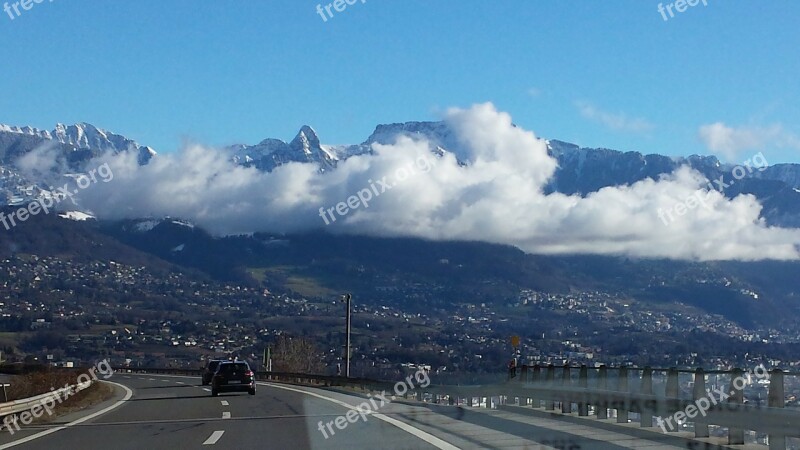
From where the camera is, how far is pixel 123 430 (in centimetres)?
2183

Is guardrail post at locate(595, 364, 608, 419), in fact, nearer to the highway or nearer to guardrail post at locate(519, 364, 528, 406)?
the highway

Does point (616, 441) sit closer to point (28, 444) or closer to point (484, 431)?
point (484, 431)

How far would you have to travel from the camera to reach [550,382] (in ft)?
81.0

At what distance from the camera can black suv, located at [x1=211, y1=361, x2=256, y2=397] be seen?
39.1 meters

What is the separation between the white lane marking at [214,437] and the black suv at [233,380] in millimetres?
18607

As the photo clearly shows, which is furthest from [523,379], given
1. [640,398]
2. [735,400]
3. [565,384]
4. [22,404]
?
[22,404]

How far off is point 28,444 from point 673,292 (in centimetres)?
18745

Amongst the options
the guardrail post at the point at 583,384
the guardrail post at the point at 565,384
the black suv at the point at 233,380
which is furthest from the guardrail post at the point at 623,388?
the black suv at the point at 233,380

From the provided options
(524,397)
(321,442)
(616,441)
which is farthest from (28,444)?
(524,397)

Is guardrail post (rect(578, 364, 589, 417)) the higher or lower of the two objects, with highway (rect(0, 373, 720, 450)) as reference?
higher

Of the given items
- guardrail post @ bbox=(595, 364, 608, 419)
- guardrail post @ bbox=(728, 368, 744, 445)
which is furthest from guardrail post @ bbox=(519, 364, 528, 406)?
guardrail post @ bbox=(728, 368, 744, 445)

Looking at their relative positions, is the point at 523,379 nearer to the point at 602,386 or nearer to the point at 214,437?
the point at 602,386

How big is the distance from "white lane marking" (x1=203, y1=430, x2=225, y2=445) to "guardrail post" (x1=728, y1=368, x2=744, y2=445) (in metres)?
8.90

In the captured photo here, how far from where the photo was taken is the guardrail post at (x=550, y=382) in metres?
23.9
